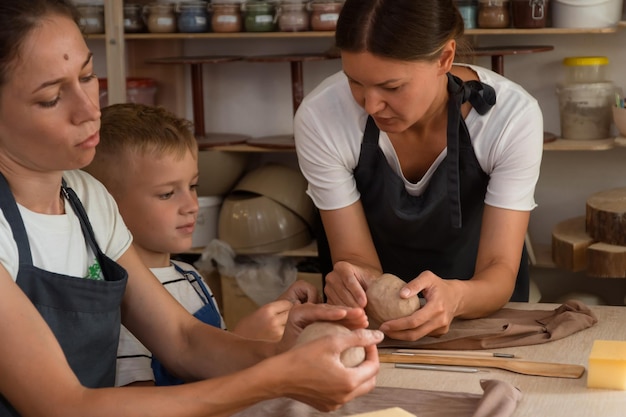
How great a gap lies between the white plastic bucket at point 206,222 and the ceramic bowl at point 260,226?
0.10m

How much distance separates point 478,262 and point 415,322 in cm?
39

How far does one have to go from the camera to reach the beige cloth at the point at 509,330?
5.48ft

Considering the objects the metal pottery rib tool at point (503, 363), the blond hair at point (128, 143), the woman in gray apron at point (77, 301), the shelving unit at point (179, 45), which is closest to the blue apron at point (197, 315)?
the woman in gray apron at point (77, 301)

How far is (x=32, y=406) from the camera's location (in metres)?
1.25

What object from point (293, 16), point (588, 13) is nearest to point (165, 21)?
point (293, 16)

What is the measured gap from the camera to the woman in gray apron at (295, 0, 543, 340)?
1835 mm

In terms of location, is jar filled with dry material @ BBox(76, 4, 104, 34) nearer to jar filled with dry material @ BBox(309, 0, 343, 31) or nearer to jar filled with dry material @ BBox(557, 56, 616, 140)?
jar filled with dry material @ BBox(309, 0, 343, 31)

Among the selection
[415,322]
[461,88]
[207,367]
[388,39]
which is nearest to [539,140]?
[461,88]

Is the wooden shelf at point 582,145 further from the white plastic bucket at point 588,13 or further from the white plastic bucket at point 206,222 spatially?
the white plastic bucket at point 206,222

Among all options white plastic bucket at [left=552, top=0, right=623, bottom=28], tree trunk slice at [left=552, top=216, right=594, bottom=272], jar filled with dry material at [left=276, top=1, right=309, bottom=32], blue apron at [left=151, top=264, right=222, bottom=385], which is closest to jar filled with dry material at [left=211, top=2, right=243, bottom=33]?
jar filled with dry material at [left=276, top=1, right=309, bottom=32]

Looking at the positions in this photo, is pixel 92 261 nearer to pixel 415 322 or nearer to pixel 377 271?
pixel 415 322

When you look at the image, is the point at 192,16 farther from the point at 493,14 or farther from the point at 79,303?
the point at 79,303

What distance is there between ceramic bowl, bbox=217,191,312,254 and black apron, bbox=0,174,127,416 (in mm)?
2059

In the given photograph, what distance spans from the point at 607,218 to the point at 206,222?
151cm
